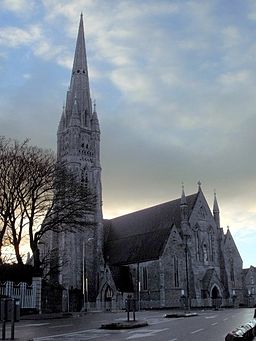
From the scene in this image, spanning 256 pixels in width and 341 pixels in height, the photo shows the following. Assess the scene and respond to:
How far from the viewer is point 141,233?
236 ft

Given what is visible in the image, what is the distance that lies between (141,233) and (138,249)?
403 cm

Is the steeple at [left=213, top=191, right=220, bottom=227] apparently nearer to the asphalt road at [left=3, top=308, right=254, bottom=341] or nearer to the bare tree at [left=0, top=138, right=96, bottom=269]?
the bare tree at [left=0, top=138, right=96, bottom=269]

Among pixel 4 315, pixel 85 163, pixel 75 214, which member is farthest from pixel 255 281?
pixel 4 315

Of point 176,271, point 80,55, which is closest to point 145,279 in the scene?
point 176,271

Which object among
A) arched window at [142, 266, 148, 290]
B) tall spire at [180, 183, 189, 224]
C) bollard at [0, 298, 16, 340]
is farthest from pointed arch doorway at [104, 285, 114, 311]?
bollard at [0, 298, 16, 340]

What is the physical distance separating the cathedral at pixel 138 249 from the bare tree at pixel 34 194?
22.8 metres

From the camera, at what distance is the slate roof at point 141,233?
66188mm

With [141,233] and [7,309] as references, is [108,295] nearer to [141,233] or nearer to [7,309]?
[141,233]

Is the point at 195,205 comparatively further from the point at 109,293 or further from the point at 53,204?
the point at 53,204

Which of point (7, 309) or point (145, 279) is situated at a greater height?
point (145, 279)

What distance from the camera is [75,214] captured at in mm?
39875

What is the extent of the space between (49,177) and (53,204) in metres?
2.51

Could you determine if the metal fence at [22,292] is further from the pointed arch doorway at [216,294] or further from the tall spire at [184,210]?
the pointed arch doorway at [216,294]

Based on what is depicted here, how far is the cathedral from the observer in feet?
208
